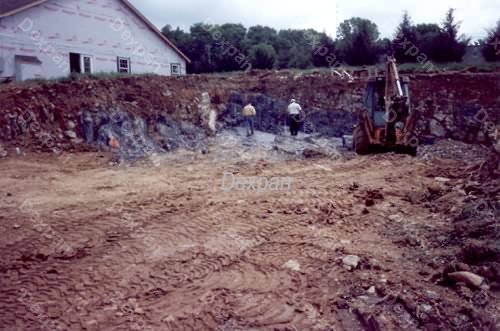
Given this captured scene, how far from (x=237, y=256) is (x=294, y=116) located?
37.8 feet

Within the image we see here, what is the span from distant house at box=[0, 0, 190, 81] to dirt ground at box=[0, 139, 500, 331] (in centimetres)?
1064

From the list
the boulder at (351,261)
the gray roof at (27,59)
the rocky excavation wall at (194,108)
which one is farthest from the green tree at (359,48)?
the boulder at (351,261)

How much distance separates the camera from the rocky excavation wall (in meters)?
12.1

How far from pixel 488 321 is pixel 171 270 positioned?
338 cm

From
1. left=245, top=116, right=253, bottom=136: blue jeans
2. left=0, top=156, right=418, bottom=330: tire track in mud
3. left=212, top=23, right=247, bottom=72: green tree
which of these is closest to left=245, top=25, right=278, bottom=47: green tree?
left=212, top=23, right=247, bottom=72: green tree

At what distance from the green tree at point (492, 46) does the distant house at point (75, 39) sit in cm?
1756

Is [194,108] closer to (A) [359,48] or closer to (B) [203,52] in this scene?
(A) [359,48]

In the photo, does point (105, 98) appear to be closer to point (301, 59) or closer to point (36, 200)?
point (36, 200)

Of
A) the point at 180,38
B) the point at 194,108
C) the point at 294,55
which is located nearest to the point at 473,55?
the point at 294,55

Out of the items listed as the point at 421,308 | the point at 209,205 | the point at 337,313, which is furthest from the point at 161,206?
the point at 421,308

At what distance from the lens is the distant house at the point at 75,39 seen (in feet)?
58.0

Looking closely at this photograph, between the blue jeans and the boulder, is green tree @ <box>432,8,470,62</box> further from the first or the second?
the boulder

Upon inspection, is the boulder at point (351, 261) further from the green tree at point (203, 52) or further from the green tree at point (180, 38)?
the green tree at point (180, 38)

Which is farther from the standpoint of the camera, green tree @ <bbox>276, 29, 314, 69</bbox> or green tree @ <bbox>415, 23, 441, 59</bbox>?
green tree @ <bbox>276, 29, 314, 69</bbox>
